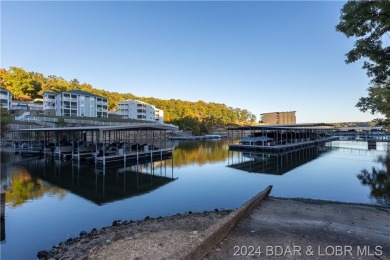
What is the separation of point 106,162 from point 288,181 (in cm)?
1349

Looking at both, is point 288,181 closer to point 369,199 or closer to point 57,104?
point 369,199

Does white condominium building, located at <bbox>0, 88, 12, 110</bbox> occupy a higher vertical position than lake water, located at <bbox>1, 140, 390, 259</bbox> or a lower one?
higher

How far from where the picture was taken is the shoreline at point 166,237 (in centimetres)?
393

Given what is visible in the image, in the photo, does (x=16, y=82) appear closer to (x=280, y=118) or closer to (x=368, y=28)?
(x=368, y=28)

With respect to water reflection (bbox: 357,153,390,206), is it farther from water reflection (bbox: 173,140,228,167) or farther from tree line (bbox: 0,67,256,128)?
tree line (bbox: 0,67,256,128)

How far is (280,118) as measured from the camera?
99438mm

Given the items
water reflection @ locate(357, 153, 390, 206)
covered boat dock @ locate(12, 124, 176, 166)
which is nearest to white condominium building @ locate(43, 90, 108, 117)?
covered boat dock @ locate(12, 124, 176, 166)

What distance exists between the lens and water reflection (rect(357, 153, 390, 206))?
1051 cm

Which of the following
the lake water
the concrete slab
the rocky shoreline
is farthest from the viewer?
the lake water

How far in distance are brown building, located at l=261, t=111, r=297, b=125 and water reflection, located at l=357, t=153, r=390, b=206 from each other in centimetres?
8296

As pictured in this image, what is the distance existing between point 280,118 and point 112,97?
63.4 m

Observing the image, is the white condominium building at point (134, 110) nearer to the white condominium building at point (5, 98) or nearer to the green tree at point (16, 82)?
the green tree at point (16, 82)

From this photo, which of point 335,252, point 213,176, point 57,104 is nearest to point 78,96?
point 57,104

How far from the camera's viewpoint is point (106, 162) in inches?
781
